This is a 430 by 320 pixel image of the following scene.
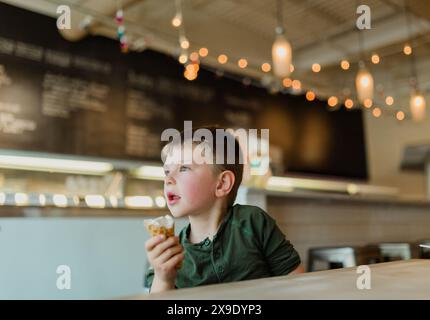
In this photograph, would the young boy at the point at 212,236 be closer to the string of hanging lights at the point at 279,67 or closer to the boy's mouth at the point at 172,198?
the boy's mouth at the point at 172,198

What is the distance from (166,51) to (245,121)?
1.15 meters

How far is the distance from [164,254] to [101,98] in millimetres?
2998

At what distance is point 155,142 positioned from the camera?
375cm

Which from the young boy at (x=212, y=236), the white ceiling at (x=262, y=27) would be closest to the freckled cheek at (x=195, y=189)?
the young boy at (x=212, y=236)

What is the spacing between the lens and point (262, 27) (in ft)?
14.5

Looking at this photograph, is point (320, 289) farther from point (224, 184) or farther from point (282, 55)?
point (282, 55)

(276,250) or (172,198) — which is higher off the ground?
(172,198)

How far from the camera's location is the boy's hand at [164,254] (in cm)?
66

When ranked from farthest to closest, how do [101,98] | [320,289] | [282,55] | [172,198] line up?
1. [101,98]
2. [282,55]
3. [172,198]
4. [320,289]

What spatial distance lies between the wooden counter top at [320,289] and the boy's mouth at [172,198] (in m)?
0.15

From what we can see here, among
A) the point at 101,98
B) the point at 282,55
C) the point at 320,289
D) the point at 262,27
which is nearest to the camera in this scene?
the point at 320,289

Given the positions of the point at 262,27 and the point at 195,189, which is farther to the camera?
the point at 262,27

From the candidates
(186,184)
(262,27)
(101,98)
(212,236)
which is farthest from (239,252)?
(262,27)
